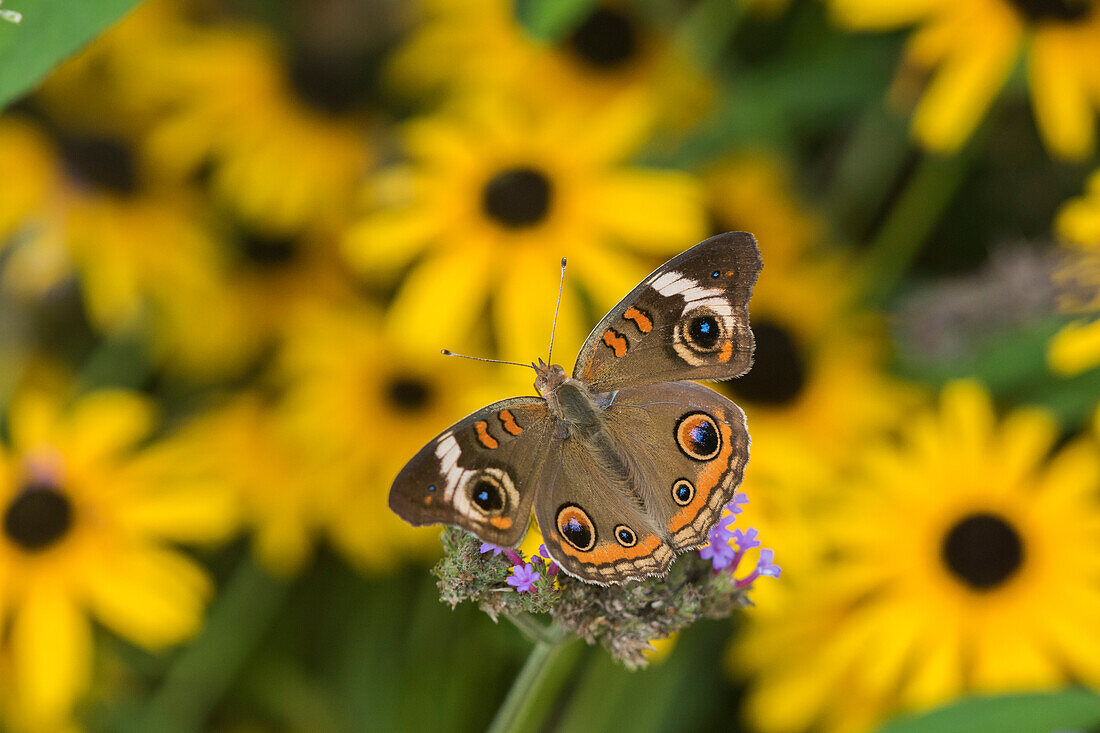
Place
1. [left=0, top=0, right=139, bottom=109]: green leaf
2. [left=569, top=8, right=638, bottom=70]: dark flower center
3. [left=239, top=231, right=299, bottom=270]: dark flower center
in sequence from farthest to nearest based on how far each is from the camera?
1. [left=239, top=231, right=299, bottom=270]: dark flower center
2. [left=569, top=8, right=638, bottom=70]: dark flower center
3. [left=0, top=0, right=139, bottom=109]: green leaf

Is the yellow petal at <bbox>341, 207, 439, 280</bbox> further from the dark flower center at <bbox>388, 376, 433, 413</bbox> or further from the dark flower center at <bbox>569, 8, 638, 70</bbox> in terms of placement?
the dark flower center at <bbox>569, 8, 638, 70</bbox>

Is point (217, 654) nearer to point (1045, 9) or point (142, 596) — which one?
point (142, 596)

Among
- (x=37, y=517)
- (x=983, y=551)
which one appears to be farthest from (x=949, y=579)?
(x=37, y=517)

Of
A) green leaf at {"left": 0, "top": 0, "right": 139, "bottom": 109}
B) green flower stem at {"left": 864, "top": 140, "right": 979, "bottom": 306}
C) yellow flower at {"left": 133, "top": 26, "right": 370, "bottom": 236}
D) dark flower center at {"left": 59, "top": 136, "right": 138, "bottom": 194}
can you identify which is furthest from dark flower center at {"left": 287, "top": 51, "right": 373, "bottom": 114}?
green flower stem at {"left": 864, "top": 140, "right": 979, "bottom": 306}

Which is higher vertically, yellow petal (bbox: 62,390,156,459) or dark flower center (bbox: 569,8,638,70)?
dark flower center (bbox: 569,8,638,70)

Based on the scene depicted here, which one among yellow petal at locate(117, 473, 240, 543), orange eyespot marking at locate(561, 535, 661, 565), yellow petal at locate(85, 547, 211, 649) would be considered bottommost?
yellow petal at locate(85, 547, 211, 649)

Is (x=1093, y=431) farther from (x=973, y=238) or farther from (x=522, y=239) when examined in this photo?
(x=522, y=239)

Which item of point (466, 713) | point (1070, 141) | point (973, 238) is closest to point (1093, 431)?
point (1070, 141)
